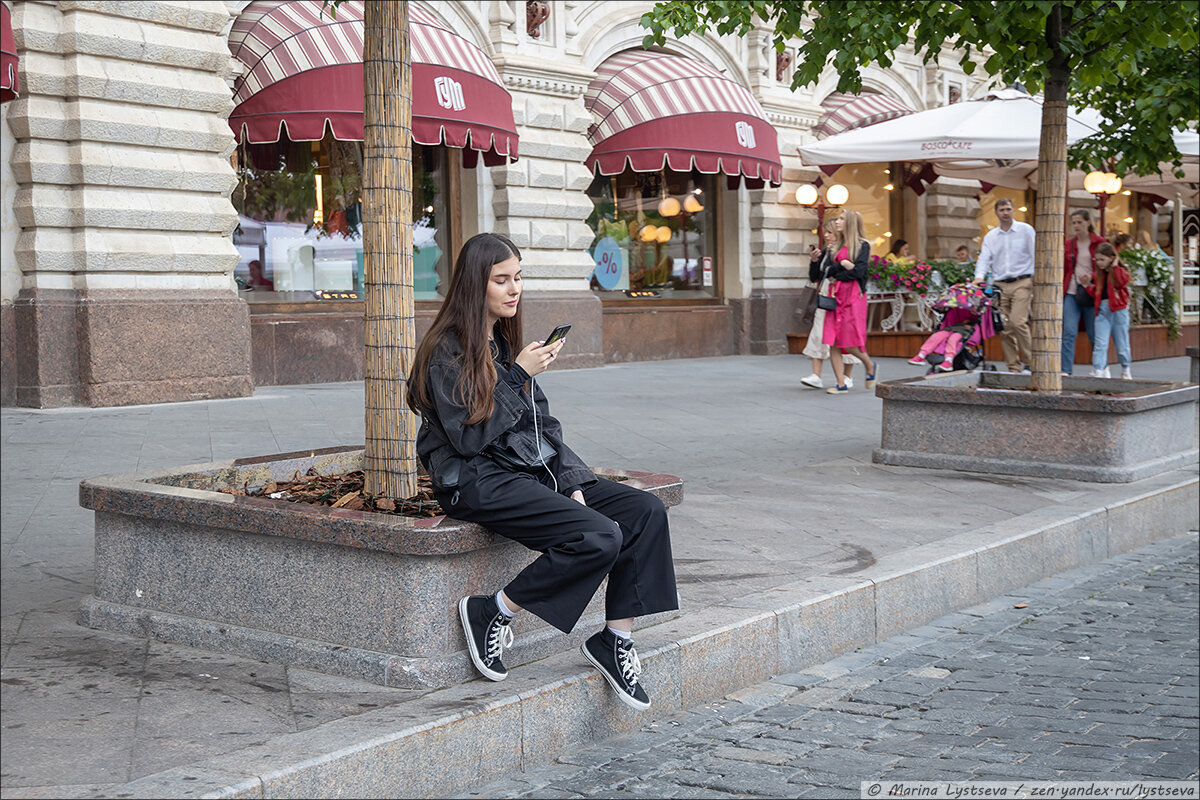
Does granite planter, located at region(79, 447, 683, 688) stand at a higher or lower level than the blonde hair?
lower

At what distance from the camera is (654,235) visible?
18.5m

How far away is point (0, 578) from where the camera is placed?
5.11 meters

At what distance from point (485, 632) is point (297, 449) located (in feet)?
16.1

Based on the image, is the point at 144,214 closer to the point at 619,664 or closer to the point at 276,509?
the point at 276,509

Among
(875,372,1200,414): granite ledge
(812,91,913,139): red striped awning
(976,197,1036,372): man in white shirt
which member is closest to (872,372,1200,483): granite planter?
(875,372,1200,414): granite ledge

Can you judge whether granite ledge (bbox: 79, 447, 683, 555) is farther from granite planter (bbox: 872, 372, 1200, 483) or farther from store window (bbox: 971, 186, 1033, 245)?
store window (bbox: 971, 186, 1033, 245)

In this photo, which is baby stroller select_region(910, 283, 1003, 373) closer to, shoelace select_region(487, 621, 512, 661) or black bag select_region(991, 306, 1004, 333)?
black bag select_region(991, 306, 1004, 333)

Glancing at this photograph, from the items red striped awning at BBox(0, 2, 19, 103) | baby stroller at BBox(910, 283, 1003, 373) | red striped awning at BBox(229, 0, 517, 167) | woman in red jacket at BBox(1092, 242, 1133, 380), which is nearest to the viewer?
red striped awning at BBox(0, 2, 19, 103)

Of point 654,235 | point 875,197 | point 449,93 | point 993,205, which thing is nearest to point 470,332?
point 449,93

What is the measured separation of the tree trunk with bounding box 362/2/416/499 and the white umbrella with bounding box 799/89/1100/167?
37.1ft

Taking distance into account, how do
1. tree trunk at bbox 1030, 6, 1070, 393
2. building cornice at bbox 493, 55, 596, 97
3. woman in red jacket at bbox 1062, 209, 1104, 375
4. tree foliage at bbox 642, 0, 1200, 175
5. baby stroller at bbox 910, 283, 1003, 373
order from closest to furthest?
1. tree foliage at bbox 642, 0, 1200, 175
2. tree trunk at bbox 1030, 6, 1070, 393
3. baby stroller at bbox 910, 283, 1003, 373
4. woman in red jacket at bbox 1062, 209, 1104, 375
5. building cornice at bbox 493, 55, 596, 97

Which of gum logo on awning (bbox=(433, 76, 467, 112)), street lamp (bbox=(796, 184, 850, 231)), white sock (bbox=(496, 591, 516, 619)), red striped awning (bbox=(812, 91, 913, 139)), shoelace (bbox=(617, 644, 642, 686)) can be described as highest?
red striped awning (bbox=(812, 91, 913, 139))

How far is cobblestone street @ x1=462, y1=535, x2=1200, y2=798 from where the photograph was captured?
3678 millimetres

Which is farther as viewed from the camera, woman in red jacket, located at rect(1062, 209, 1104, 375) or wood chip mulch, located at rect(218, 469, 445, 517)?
woman in red jacket, located at rect(1062, 209, 1104, 375)
